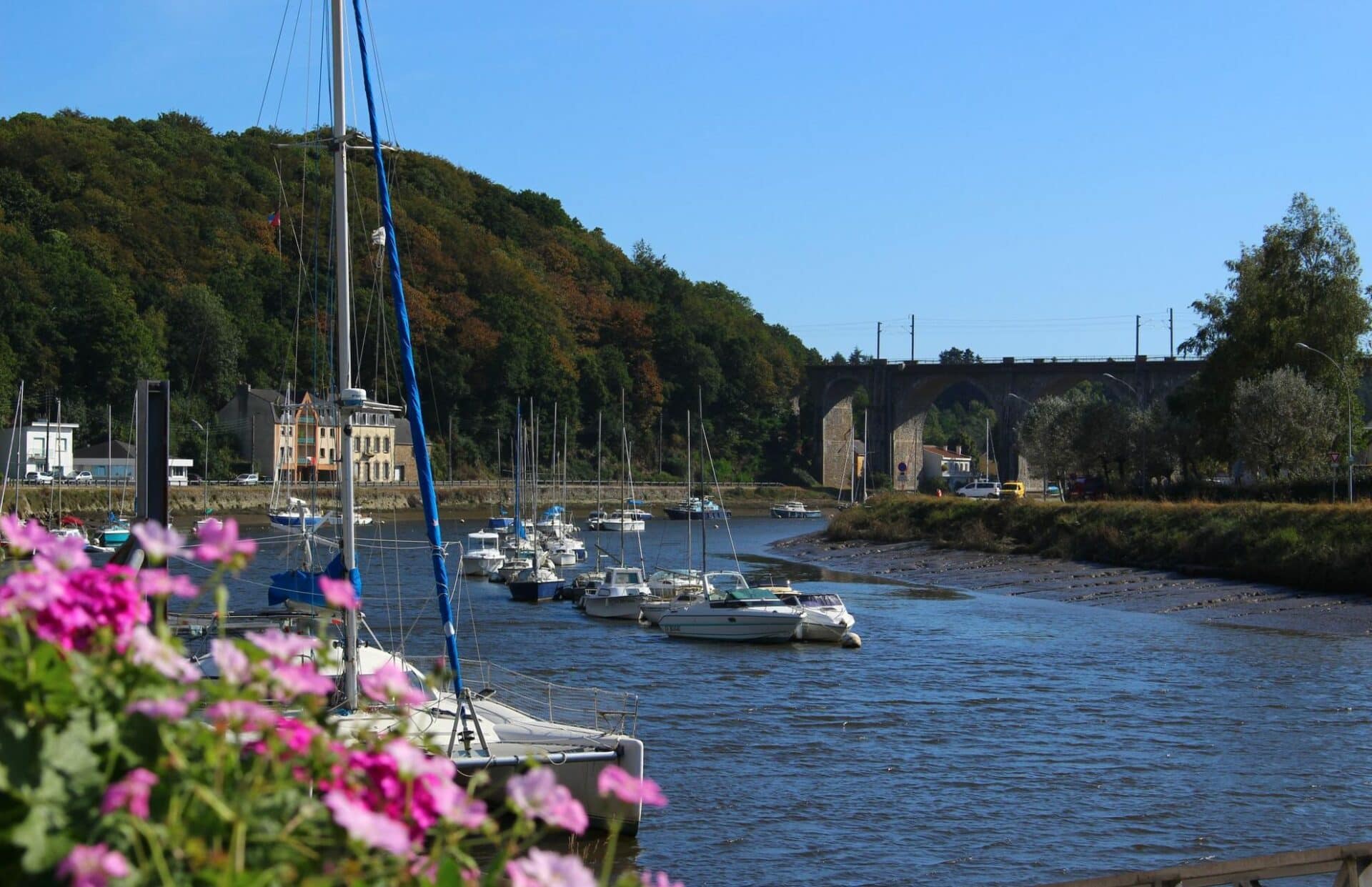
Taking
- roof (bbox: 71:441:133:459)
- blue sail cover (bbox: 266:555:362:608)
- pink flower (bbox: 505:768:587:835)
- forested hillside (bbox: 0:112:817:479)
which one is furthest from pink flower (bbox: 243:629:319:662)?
roof (bbox: 71:441:133:459)

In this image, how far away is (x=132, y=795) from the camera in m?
2.99

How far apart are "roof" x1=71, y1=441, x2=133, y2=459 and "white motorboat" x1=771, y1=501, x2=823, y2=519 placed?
58.8 meters

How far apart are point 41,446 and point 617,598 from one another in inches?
2754

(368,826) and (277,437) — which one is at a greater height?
(277,437)

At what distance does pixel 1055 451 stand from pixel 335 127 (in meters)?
70.3

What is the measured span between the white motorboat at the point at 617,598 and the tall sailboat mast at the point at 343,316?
2680 cm

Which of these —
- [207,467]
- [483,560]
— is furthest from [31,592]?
[207,467]

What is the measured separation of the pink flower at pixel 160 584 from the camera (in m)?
3.56

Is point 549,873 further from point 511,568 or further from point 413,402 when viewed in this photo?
point 511,568

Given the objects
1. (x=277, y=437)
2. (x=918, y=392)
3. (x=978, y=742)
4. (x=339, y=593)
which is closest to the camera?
(x=339, y=593)

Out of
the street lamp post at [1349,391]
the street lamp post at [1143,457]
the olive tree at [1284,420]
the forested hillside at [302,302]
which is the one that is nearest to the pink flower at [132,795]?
the street lamp post at [1349,391]

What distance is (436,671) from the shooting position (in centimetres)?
390

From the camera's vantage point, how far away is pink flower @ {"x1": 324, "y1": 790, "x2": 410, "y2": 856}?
2885 mm

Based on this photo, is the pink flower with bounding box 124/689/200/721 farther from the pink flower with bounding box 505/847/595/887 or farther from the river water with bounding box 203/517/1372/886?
the river water with bounding box 203/517/1372/886
